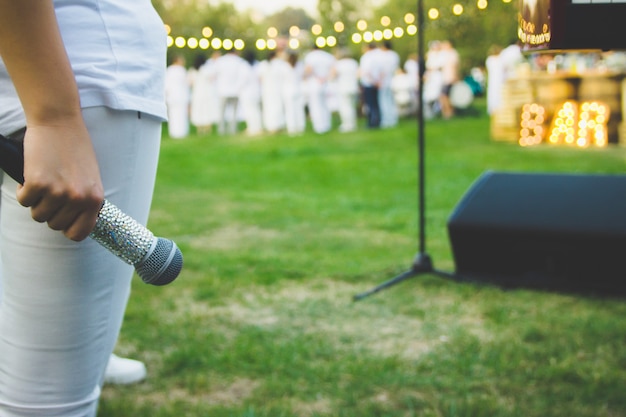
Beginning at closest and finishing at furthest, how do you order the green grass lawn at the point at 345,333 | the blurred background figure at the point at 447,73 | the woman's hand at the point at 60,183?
1. the woman's hand at the point at 60,183
2. the green grass lawn at the point at 345,333
3. the blurred background figure at the point at 447,73

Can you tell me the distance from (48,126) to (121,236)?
0.18m

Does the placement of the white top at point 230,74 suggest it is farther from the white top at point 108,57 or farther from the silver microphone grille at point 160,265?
the silver microphone grille at point 160,265

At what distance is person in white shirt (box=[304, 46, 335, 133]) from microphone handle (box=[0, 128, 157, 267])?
50.2ft

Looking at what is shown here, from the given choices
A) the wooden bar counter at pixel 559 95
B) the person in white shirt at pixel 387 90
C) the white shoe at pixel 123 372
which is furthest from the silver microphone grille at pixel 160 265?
the person in white shirt at pixel 387 90

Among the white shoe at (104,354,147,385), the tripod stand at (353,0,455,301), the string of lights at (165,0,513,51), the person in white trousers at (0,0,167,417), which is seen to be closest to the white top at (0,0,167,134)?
the person in white trousers at (0,0,167,417)

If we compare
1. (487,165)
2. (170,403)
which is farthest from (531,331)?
(487,165)

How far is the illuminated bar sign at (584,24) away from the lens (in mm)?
1413

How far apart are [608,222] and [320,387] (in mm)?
1658

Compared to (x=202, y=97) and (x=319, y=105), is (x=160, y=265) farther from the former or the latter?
(x=202, y=97)

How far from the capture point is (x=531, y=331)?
10.0 ft

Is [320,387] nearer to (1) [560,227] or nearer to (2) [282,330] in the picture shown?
(2) [282,330]

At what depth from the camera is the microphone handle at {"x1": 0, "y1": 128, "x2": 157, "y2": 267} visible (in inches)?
39.7

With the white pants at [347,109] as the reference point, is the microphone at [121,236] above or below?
above

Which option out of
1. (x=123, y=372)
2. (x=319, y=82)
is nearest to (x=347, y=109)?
(x=319, y=82)
